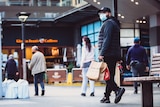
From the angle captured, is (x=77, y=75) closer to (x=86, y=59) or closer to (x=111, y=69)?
(x=86, y=59)

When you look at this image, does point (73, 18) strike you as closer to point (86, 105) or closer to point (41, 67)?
point (41, 67)

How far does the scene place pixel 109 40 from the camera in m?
9.83

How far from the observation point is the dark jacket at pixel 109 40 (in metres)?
9.84

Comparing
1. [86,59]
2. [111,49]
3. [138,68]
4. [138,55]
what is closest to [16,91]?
[86,59]

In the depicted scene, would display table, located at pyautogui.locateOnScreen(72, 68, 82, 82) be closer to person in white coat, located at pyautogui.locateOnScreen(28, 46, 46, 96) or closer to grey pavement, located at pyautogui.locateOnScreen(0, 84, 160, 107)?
person in white coat, located at pyautogui.locateOnScreen(28, 46, 46, 96)

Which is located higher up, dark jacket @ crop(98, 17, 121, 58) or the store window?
the store window

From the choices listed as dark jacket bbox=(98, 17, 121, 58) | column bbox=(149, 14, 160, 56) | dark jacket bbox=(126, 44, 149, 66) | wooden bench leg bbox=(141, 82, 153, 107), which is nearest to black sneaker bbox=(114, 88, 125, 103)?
dark jacket bbox=(98, 17, 121, 58)

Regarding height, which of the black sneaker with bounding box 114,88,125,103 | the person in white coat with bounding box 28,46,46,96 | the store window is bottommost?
the black sneaker with bounding box 114,88,125,103

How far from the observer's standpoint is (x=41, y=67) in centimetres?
1509

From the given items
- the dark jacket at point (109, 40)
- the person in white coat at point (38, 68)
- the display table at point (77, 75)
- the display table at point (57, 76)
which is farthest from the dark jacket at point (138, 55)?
the display table at point (57, 76)

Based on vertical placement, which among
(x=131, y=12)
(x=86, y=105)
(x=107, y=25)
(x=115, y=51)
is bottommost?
(x=86, y=105)

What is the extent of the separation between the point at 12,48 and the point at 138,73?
810 inches

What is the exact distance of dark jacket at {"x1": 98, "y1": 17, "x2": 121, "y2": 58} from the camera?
984cm

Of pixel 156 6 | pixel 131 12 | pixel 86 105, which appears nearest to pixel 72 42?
pixel 131 12
